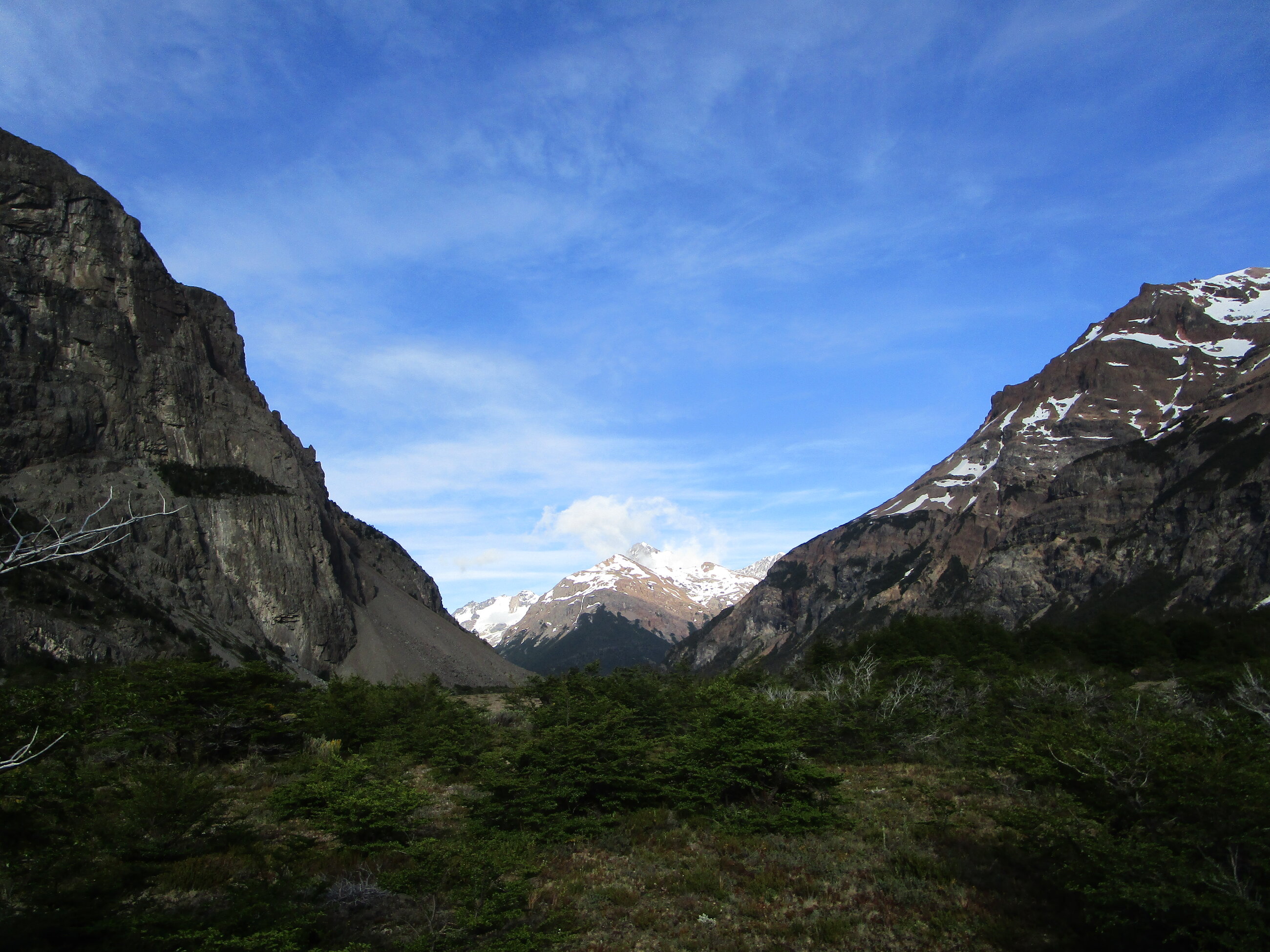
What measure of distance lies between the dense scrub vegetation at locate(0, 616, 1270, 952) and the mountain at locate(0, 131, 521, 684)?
69128 millimetres

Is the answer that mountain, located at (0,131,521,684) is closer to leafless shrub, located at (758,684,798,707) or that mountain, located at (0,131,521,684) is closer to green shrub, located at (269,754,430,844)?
leafless shrub, located at (758,684,798,707)

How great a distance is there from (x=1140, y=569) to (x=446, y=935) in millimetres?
183250

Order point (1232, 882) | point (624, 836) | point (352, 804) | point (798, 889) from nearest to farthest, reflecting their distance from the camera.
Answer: point (1232, 882), point (798, 889), point (352, 804), point (624, 836)

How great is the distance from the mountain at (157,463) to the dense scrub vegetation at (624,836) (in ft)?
227

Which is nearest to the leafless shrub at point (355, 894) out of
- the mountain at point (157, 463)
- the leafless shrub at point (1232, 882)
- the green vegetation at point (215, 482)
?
the leafless shrub at point (1232, 882)

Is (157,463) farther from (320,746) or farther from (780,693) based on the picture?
(780,693)

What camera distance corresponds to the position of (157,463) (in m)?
104

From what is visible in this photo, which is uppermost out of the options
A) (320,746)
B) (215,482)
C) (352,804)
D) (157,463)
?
(157,463)

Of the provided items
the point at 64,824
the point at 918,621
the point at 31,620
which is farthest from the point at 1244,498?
the point at 31,620

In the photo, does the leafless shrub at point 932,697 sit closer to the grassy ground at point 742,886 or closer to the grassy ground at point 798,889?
the grassy ground at point 742,886

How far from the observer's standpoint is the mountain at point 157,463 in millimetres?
88500

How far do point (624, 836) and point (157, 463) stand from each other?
365ft

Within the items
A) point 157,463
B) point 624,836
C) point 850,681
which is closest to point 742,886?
point 624,836

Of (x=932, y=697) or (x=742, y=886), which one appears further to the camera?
(x=932, y=697)
